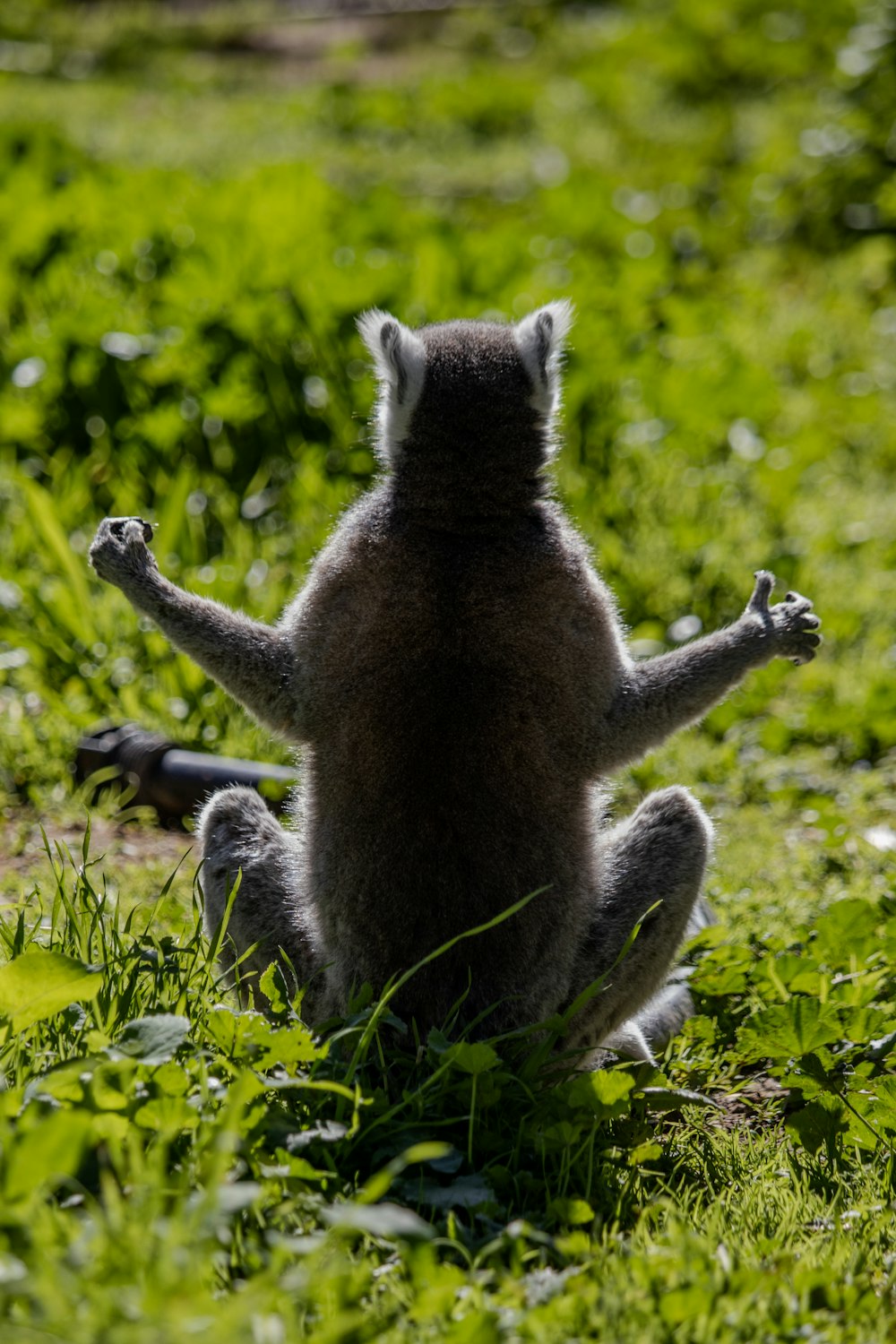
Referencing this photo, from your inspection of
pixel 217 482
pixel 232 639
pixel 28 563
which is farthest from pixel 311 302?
pixel 232 639

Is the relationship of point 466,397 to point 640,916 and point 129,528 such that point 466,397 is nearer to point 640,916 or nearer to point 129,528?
point 129,528

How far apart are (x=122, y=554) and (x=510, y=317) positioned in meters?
4.98

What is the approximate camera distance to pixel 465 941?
349cm

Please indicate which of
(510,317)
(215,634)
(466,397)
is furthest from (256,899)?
(510,317)

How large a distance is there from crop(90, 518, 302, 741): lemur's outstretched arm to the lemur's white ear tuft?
1.89ft

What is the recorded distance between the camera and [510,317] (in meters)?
8.38

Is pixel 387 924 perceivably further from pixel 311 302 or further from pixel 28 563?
pixel 311 302

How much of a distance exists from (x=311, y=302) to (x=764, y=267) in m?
5.30

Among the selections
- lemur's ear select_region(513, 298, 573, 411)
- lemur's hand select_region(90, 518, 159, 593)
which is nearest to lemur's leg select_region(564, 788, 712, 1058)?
lemur's ear select_region(513, 298, 573, 411)

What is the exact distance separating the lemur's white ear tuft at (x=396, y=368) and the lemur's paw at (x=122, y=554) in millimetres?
685

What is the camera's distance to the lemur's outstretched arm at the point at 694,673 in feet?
12.2

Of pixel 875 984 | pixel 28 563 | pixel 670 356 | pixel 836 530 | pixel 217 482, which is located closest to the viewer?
pixel 875 984

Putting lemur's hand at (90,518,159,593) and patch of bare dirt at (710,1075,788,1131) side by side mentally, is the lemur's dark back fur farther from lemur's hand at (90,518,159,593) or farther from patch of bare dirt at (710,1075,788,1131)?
patch of bare dirt at (710,1075,788,1131)

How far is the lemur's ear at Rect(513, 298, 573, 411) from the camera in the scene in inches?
143
